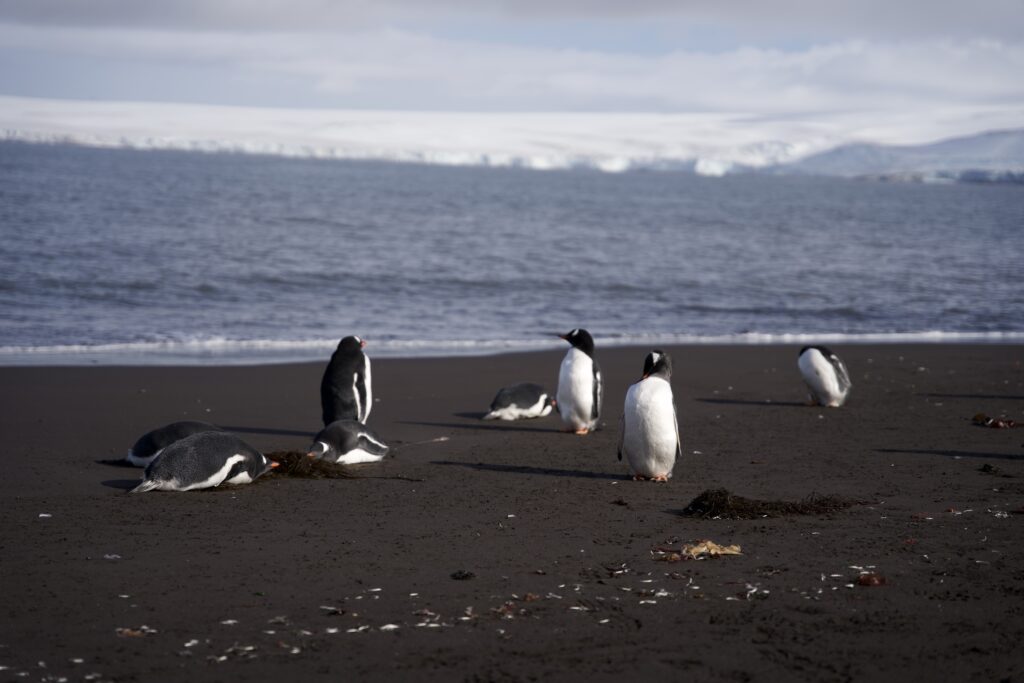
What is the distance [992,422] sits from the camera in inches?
430

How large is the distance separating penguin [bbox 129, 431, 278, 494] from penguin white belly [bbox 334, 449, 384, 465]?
36.6 inches

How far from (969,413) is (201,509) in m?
8.22

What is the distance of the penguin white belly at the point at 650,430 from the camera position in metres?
8.29

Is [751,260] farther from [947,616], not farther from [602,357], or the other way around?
[947,616]

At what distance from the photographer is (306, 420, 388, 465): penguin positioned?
882 cm

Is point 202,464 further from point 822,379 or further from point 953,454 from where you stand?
point 822,379

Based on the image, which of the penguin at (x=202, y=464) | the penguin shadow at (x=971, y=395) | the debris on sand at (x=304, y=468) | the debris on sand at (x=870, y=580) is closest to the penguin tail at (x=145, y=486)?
the penguin at (x=202, y=464)

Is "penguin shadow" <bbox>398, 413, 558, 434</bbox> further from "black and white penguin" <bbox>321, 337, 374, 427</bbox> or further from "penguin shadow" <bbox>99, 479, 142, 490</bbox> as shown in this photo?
"penguin shadow" <bbox>99, 479, 142, 490</bbox>

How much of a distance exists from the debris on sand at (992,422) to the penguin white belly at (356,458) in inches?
235

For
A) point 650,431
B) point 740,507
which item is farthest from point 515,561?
point 650,431

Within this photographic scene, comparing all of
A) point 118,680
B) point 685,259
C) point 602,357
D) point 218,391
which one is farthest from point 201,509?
point 685,259

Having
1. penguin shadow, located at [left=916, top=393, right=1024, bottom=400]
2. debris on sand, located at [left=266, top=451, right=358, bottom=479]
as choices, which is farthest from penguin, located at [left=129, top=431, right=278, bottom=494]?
penguin shadow, located at [left=916, top=393, right=1024, bottom=400]

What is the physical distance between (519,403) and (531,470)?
2.78 meters

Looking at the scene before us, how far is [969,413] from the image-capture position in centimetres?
1185
